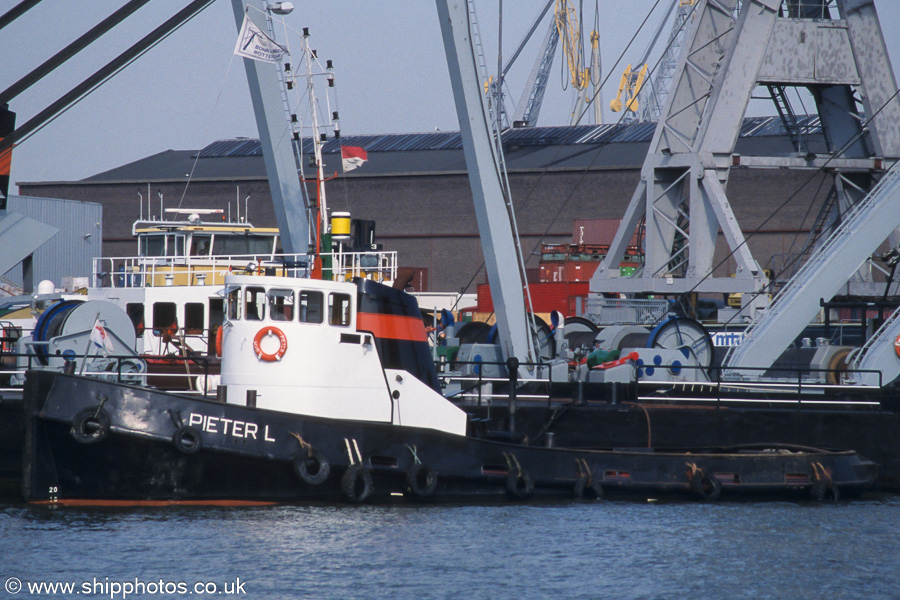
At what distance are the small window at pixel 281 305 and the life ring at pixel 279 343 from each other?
185mm

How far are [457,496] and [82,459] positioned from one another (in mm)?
5205

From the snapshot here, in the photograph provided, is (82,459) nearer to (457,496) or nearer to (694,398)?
(457,496)

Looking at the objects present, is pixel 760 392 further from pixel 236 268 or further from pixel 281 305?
pixel 281 305

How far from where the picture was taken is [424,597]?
1093cm

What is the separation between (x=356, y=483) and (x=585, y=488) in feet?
12.0

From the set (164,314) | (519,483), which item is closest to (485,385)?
(519,483)

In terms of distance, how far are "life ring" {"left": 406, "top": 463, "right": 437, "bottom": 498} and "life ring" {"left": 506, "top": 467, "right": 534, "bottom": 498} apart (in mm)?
1216

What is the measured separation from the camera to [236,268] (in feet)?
66.1

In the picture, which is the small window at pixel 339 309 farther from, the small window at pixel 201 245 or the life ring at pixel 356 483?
the small window at pixel 201 245

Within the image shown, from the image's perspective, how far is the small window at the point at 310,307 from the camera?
47.8 feet

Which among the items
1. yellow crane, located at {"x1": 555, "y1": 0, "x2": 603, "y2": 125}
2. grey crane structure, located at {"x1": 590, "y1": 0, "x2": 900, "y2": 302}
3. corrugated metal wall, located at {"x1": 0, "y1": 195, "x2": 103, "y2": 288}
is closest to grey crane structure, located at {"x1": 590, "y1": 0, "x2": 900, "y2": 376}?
grey crane structure, located at {"x1": 590, "y1": 0, "x2": 900, "y2": 302}

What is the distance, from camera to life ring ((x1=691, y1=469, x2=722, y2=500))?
648 inches

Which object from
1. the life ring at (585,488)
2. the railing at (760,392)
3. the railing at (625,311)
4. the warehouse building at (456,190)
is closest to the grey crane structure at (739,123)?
the railing at (625,311)

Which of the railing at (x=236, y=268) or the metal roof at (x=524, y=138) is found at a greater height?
the metal roof at (x=524, y=138)
